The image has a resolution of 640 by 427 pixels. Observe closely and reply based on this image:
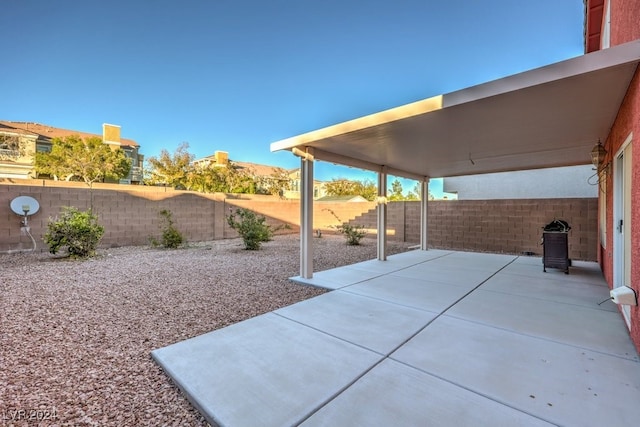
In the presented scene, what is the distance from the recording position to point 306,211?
5582 millimetres

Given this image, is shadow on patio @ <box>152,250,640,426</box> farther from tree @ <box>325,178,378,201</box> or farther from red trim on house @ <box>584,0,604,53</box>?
tree @ <box>325,178,378,201</box>

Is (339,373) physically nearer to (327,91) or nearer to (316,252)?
(316,252)

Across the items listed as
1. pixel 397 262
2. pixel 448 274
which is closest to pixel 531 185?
pixel 397 262

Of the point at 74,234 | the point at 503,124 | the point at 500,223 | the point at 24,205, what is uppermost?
the point at 503,124

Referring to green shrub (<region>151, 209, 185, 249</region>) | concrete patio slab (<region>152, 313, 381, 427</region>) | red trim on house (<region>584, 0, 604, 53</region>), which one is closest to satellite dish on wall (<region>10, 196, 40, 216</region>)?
green shrub (<region>151, 209, 185, 249</region>)

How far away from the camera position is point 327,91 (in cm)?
1491

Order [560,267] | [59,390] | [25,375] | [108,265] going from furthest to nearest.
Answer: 1. [108,265]
2. [560,267]
3. [25,375]
4. [59,390]

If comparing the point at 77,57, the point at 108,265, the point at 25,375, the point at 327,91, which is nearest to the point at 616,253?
the point at 25,375

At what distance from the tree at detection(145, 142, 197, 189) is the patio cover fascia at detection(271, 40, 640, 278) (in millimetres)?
19603

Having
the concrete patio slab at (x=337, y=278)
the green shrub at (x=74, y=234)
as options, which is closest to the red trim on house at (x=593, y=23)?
the concrete patio slab at (x=337, y=278)

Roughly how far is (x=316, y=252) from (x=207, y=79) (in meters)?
10.2

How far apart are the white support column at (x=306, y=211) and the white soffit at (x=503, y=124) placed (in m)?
0.35

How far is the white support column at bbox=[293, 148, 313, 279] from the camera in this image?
216 inches

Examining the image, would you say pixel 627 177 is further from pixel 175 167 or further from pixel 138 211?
pixel 175 167
